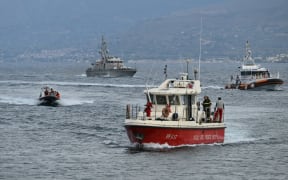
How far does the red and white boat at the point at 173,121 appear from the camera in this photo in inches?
2282

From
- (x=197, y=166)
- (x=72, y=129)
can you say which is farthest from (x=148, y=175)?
(x=72, y=129)

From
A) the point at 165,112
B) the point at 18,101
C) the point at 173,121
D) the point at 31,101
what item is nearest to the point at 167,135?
the point at 173,121

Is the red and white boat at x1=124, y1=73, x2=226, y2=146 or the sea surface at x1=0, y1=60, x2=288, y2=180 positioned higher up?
the red and white boat at x1=124, y1=73, x2=226, y2=146

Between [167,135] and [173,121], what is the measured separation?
0.92 meters

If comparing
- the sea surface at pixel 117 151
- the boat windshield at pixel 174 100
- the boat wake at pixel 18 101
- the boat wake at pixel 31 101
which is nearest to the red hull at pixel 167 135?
the sea surface at pixel 117 151

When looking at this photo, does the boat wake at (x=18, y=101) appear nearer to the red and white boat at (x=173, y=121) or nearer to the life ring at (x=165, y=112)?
the red and white boat at (x=173, y=121)

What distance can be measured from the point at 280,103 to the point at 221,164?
182 feet

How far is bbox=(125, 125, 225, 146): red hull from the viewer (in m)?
58.0

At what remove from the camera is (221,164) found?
2202 inches

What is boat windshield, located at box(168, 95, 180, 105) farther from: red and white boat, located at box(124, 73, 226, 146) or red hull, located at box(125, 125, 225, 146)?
red hull, located at box(125, 125, 225, 146)

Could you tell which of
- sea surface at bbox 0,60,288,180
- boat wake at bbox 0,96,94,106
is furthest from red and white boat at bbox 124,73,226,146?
boat wake at bbox 0,96,94,106

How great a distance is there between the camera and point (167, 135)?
191 ft

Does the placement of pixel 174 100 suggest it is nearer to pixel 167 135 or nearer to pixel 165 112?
pixel 165 112

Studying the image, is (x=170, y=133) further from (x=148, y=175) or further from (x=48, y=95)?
(x=48, y=95)
